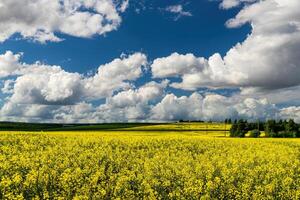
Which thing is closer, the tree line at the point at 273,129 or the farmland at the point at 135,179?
the farmland at the point at 135,179

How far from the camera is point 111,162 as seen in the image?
22.4 metres

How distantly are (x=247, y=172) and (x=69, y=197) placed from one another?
9.18 m

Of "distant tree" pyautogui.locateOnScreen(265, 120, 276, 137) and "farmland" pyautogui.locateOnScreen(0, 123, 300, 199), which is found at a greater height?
"distant tree" pyautogui.locateOnScreen(265, 120, 276, 137)

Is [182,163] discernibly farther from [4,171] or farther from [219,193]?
[4,171]

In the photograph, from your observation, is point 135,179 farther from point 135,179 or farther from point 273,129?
point 273,129

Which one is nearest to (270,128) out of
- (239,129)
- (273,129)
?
(273,129)

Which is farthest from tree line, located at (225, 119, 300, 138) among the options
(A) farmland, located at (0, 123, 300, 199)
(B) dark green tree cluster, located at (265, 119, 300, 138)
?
(A) farmland, located at (0, 123, 300, 199)

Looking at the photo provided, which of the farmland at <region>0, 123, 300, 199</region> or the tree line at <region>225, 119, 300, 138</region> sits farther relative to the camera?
the tree line at <region>225, 119, 300, 138</region>

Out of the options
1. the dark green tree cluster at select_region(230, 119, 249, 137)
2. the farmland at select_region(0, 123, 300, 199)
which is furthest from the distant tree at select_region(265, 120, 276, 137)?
the farmland at select_region(0, 123, 300, 199)

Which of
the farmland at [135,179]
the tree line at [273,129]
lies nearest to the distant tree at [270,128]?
the tree line at [273,129]

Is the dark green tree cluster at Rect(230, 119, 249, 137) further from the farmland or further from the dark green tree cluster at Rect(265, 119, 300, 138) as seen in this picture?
the farmland

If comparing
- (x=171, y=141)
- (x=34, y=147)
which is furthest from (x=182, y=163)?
(x=171, y=141)

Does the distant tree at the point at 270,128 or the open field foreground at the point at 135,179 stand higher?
the distant tree at the point at 270,128

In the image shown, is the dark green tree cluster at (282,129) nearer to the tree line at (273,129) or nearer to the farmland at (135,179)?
the tree line at (273,129)
